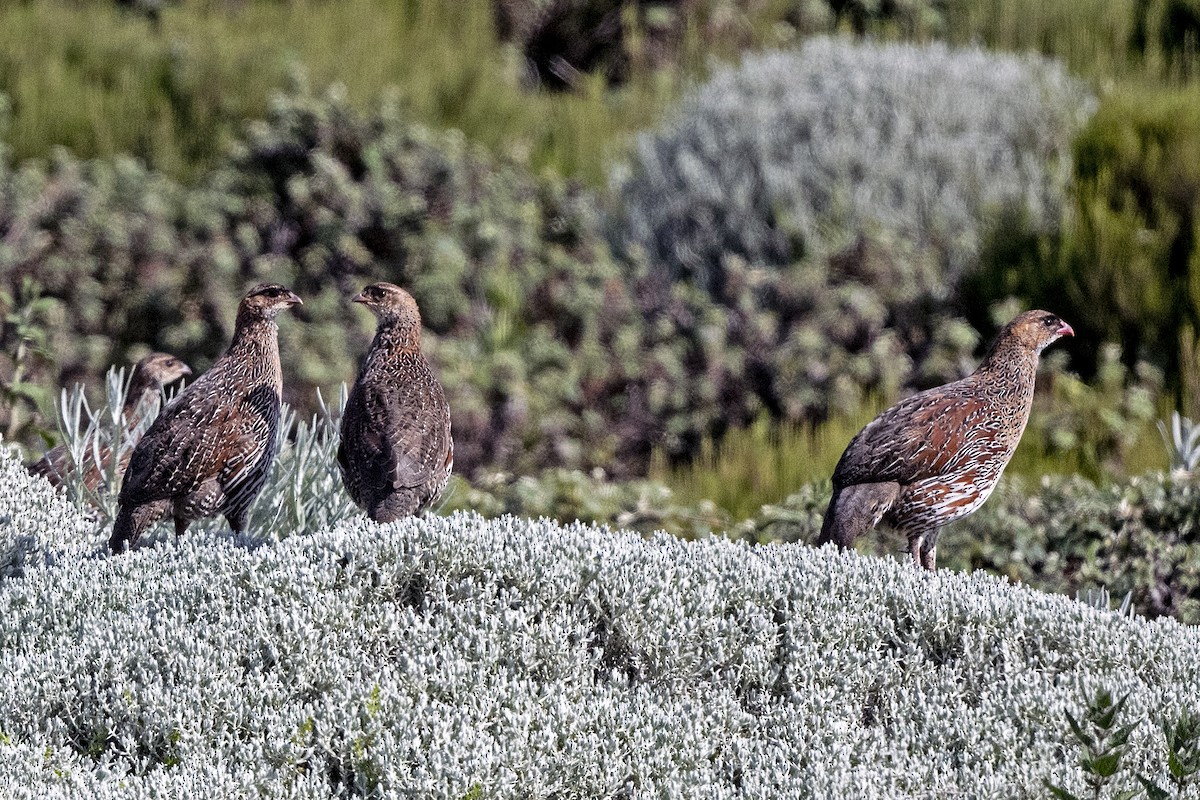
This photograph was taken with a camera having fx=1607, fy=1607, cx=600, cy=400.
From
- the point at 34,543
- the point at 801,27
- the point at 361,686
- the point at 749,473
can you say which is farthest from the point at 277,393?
the point at 801,27

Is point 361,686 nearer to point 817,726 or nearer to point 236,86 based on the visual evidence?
point 817,726

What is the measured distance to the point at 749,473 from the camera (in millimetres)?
7262

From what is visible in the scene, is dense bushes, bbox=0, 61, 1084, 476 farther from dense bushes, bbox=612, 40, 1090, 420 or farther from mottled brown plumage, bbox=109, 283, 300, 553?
mottled brown plumage, bbox=109, 283, 300, 553

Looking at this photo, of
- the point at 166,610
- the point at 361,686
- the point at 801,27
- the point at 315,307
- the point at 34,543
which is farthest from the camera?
the point at 801,27

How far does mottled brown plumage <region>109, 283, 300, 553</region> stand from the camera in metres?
4.55

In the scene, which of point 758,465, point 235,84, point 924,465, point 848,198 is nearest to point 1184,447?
point 924,465

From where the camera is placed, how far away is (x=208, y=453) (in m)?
4.56

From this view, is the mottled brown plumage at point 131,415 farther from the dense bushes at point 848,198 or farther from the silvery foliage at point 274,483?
the dense bushes at point 848,198

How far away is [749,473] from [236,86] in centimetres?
498

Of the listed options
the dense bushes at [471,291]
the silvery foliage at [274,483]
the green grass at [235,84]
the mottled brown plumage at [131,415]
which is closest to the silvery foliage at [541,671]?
the silvery foliage at [274,483]

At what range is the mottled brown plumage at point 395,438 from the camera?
4.48 metres

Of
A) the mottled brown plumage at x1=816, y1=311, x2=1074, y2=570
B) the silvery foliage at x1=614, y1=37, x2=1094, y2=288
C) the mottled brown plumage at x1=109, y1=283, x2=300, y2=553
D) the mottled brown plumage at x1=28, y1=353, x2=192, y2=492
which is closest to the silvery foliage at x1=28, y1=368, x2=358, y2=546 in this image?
the mottled brown plumage at x1=28, y1=353, x2=192, y2=492

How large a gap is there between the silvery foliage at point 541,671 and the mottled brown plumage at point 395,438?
12.9 inches

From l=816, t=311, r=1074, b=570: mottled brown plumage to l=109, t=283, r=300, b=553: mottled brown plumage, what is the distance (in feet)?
5.75
